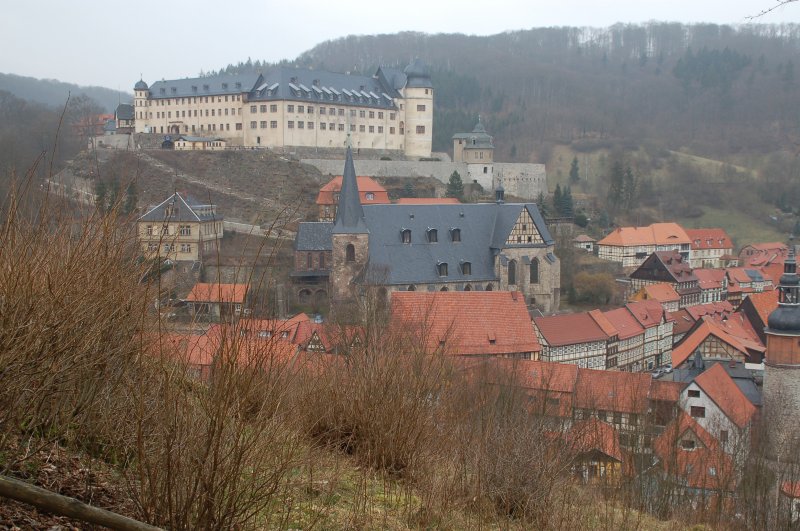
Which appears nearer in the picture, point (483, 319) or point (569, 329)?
point (483, 319)

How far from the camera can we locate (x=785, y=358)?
27203 mm

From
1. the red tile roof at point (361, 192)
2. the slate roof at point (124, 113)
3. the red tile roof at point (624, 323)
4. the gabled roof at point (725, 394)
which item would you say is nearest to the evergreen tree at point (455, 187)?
the red tile roof at point (361, 192)

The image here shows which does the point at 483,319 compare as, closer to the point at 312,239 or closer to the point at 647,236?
the point at 312,239

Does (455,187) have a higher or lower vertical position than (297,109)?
lower

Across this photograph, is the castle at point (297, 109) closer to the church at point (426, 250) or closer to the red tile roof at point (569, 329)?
the church at point (426, 250)

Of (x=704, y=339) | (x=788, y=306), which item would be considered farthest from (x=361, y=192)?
(x=788, y=306)

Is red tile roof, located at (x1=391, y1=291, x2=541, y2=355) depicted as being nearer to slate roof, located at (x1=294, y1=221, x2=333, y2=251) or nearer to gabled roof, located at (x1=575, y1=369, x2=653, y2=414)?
gabled roof, located at (x1=575, y1=369, x2=653, y2=414)

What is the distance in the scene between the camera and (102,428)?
14.7 ft

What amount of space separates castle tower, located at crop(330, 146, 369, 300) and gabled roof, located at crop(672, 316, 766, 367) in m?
14.1

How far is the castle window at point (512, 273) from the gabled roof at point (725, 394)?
14.3 metres

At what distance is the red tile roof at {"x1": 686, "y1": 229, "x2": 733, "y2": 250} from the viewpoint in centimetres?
6236

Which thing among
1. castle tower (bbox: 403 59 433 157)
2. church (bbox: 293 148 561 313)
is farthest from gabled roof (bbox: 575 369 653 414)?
castle tower (bbox: 403 59 433 157)

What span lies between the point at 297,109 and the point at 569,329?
126 ft

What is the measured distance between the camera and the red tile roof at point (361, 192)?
169ft
